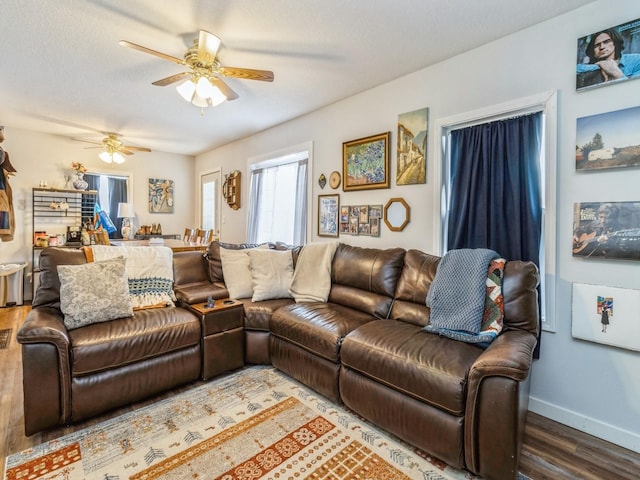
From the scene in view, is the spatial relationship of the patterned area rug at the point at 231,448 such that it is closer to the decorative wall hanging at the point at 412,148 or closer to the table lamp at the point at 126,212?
the decorative wall hanging at the point at 412,148

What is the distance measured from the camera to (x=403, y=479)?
1517 millimetres

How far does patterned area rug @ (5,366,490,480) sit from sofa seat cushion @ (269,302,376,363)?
1.28 feet

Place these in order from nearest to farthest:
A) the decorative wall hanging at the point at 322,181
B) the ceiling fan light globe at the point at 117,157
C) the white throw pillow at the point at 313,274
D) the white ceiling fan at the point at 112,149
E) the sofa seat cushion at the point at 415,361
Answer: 1. the sofa seat cushion at the point at 415,361
2. the white throw pillow at the point at 313,274
3. the decorative wall hanging at the point at 322,181
4. the white ceiling fan at the point at 112,149
5. the ceiling fan light globe at the point at 117,157

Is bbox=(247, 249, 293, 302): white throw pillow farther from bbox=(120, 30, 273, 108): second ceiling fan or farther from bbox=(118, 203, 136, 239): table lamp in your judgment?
bbox=(118, 203, 136, 239): table lamp

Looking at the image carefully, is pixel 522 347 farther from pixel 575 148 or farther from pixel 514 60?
pixel 514 60

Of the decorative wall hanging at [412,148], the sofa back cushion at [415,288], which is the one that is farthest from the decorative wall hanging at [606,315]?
the decorative wall hanging at [412,148]

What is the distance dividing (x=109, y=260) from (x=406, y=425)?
7.86 feet

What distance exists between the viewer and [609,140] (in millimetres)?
1872

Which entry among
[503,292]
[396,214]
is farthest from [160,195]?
[503,292]

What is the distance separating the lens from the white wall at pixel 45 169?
4750mm

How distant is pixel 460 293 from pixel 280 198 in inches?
125

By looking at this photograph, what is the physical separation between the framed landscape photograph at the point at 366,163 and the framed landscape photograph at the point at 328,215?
0.75 ft

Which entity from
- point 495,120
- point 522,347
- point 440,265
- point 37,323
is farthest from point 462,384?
point 37,323

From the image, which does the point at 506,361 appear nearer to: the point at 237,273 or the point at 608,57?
the point at 608,57
